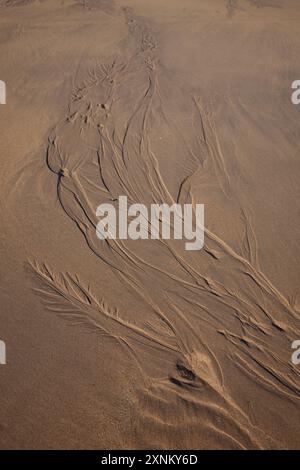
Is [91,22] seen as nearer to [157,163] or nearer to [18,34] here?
[18,34]

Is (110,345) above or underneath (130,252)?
underneath

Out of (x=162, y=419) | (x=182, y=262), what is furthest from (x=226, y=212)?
(x=162, y=419)

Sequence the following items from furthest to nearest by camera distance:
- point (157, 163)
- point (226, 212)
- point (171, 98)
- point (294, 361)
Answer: point (171, 98) → point (157, 163) → point (226, 212) → point (294, 361)

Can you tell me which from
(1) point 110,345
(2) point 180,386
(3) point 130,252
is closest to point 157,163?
(3) point 130,252

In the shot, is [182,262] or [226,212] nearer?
[182,262]
